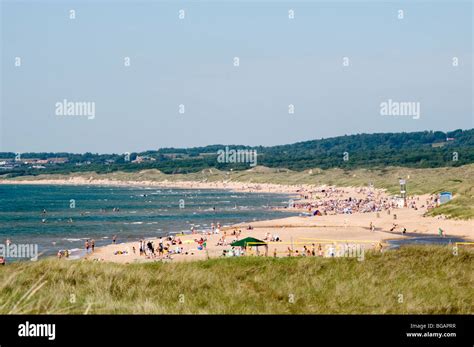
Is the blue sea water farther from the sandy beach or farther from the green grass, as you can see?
the green grass

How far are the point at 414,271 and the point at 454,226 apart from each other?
117 ft

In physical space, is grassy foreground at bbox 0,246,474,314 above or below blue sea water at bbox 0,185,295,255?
above

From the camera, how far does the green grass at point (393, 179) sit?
57.7 meters

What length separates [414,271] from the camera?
46.2 ft

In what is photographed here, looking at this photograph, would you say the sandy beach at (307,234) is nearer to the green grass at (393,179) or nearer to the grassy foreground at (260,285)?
the green grass at (393,179)

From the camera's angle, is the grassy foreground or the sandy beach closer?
A: the grassy foreground

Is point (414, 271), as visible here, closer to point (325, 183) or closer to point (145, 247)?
point (145, 247)

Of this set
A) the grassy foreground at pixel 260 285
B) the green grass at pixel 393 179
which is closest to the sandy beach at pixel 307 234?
the green grass at pixel 393 179

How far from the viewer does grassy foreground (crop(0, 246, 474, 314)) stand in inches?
389

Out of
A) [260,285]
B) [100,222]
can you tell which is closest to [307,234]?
[100,222]

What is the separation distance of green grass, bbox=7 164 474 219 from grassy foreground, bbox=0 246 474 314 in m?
39.0

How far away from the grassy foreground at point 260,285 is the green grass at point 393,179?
3904 centimetres

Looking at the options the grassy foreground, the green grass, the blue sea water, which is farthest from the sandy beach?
the grassy foreground
